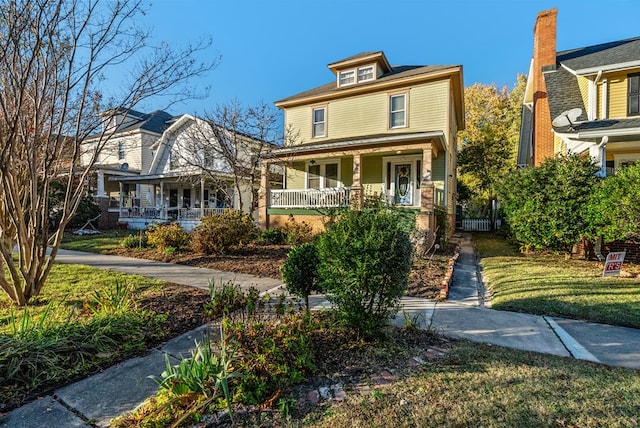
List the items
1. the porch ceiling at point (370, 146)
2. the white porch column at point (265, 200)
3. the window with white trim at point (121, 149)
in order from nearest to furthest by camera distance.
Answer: the window with white trim at point (121, 149) → the porch ceiling at point (370, 146) → the white porch column at point (265, 200)

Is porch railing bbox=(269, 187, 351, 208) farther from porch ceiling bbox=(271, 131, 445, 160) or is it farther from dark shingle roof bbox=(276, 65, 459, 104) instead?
dark shingle roof bbox=(276, 65, 459, 104)

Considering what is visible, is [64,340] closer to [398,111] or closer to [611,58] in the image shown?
[398,111]

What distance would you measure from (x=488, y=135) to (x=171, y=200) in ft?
80.4

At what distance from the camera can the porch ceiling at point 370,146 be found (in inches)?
431

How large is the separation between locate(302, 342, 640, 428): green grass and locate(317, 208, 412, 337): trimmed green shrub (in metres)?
0.76

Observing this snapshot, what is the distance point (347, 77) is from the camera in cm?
1549

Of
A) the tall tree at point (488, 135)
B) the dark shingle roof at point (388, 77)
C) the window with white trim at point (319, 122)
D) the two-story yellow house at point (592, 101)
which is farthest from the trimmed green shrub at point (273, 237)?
the tall tree at point (488, 135)

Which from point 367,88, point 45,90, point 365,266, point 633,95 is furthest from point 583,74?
point 45,90

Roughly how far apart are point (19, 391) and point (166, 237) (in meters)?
7.79

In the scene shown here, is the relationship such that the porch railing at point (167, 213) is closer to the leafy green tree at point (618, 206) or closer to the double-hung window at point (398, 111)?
the double-hung window at point (398, 111)

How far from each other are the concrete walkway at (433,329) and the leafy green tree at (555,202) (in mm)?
3637

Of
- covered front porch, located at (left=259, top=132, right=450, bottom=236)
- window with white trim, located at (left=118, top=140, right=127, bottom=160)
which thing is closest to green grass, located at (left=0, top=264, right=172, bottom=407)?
window with white trim, located at (left=118, top=140, right=127, bottom=160)

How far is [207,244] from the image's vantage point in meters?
9.25

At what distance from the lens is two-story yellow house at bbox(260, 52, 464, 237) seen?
12117 millimetres
